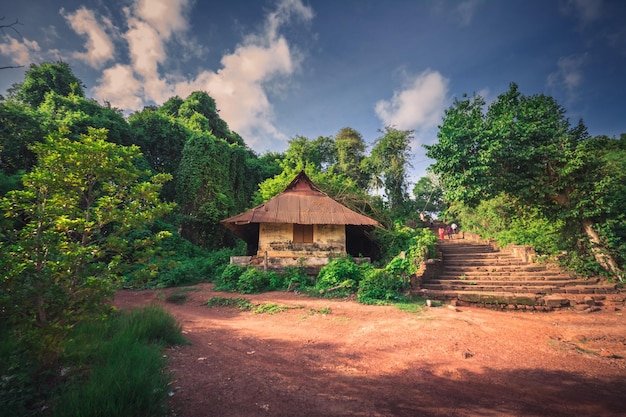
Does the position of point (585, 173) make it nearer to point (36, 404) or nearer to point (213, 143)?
point (36, 404)

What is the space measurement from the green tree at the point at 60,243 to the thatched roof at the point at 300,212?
7.37 metres

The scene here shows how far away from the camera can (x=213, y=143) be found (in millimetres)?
20797

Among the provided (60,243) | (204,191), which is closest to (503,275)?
(60,243)

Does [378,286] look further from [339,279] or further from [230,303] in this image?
[230,303]

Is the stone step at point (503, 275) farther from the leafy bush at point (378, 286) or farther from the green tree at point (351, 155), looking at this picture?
the green tree at point (351, 155)

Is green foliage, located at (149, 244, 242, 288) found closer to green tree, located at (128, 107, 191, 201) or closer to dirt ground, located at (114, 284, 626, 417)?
dirt ground, located at (114, 284, 626, 417)

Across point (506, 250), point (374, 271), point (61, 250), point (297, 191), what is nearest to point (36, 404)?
point (61, 250)

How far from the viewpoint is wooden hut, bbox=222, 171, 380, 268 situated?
1209cm

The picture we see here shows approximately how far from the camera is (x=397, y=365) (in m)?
4.02

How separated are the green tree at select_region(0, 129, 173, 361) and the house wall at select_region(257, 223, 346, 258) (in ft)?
27.3

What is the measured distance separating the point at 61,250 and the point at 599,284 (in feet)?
50.0

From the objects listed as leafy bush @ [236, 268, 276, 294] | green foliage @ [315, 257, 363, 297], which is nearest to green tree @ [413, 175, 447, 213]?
green foliage @ [315, 257, 363, 297]

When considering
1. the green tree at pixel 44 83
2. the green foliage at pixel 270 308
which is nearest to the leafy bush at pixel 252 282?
the green foliage at pixel 270 308

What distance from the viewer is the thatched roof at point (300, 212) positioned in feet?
39.7
